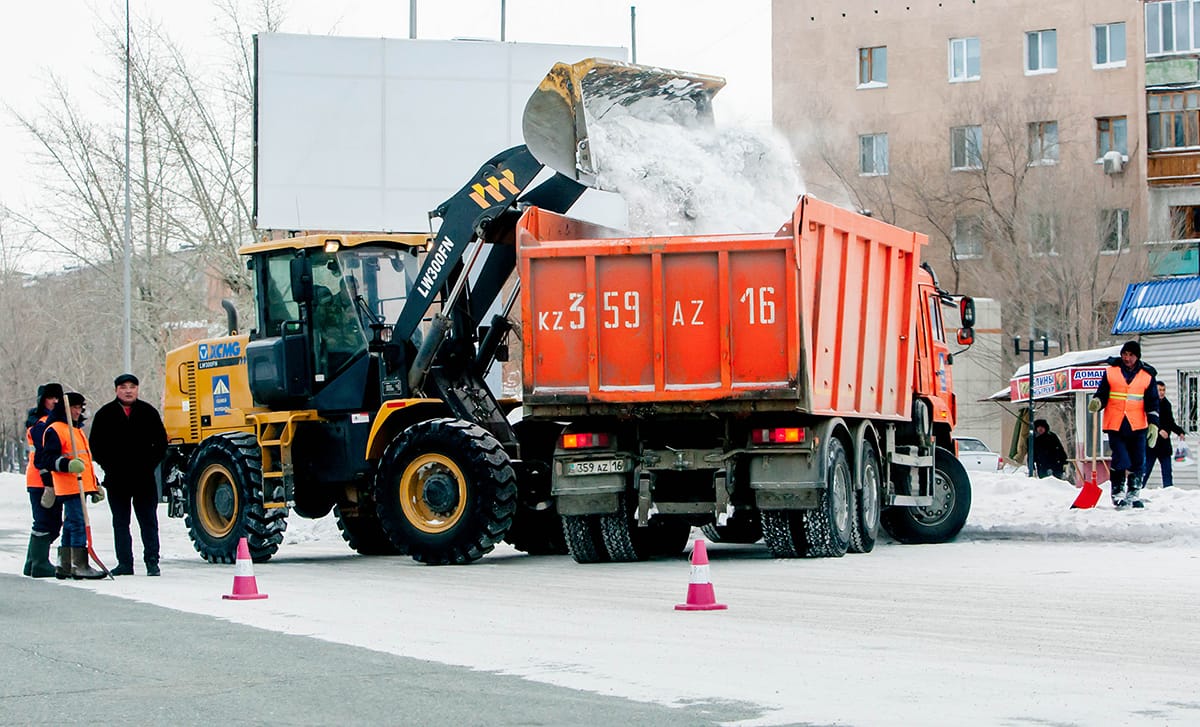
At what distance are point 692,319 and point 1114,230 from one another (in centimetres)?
4190

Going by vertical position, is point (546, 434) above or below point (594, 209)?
below

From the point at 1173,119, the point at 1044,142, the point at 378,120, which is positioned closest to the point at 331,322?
the point at 378,120

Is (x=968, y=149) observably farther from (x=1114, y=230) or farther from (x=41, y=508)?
(x=41, y=508)

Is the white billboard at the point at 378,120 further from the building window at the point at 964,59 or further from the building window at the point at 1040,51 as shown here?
the building window at the point at 1040,51

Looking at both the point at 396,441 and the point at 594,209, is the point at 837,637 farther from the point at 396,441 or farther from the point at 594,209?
the point at 594,209

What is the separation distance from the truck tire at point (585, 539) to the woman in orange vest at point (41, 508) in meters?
4.33

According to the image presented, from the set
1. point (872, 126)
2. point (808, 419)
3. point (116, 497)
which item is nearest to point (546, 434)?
Answer: point (808, 419)

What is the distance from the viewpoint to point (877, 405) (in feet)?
57.5

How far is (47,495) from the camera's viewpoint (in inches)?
616

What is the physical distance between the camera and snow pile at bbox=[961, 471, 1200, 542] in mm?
18484

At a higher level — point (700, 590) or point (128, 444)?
point (128, 444)

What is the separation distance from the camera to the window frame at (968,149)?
186 ft

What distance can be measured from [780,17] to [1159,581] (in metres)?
49.3

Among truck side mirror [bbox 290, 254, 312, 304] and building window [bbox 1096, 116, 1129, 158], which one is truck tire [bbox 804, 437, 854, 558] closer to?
truck side mirror [bbox 290, 254, 312, 304]
